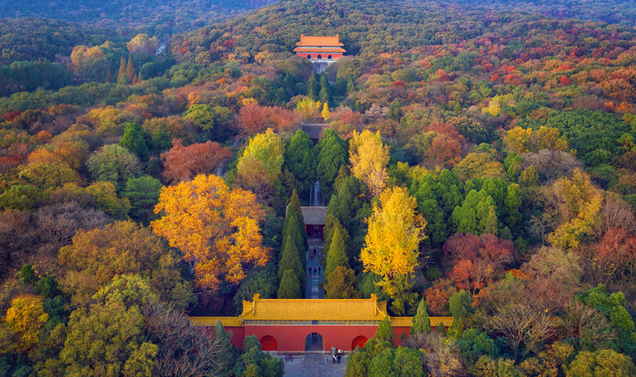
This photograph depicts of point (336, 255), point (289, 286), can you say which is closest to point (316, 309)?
point (289, 286)

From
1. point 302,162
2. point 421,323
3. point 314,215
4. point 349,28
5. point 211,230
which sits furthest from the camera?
point 349,28

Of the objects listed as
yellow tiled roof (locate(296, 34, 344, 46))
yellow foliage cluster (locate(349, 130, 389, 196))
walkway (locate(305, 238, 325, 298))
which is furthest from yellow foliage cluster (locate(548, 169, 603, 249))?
yellow tiled roof (locate(296, 34, 344, 46))

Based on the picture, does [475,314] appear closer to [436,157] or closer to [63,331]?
[63,331]

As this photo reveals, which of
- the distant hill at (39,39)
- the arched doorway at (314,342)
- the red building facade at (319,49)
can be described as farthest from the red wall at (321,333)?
the red building facade at (319,49)

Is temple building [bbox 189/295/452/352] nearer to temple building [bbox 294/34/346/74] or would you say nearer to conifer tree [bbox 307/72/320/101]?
conifer tree [bbox 307/72/320/101]

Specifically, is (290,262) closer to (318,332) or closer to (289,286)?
(289,286)

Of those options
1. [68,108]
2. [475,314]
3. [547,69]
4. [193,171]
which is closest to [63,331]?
[475,314]
